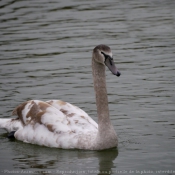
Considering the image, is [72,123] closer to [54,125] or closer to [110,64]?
[54,125]

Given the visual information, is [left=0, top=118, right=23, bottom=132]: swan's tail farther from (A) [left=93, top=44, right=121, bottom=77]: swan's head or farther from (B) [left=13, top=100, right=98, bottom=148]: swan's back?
(A) [left=93, top=44, right=121, bottom=77]: swan's head

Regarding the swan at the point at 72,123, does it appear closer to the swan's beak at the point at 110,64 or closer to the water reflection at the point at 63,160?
the swan's beak at the point at 110,64

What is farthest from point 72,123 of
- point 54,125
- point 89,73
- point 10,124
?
point 89,73

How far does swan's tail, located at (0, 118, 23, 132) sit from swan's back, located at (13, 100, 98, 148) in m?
0.18

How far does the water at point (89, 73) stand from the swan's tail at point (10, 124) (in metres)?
0.21

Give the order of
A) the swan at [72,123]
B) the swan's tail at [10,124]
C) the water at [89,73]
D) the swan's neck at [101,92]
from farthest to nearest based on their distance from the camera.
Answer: the swan's tail at [10,124] → the swan's neck at [101,92] → the swan at [72,123] → the water at [89,73]

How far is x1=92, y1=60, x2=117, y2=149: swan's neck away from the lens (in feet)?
36.3

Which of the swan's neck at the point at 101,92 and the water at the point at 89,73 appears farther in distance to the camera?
the swan's neck at the point at 101,92

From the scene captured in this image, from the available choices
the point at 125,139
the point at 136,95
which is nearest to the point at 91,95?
the point at 136,95

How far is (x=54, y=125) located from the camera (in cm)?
1150

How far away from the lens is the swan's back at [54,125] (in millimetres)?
11250

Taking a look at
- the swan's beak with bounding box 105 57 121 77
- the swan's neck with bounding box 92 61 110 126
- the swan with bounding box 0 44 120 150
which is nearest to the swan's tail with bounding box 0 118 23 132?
the swan with bounding box 0 44 120 150

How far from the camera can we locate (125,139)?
456 inches

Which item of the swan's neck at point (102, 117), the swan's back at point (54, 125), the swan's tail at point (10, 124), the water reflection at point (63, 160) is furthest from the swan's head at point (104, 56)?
the swan's tail at point (10, 124)
